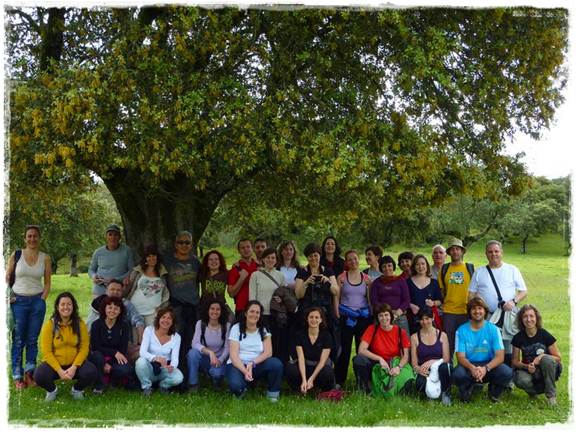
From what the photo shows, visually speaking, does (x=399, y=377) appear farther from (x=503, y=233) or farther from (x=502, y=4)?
(x=503, y=233)

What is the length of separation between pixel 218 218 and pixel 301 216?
728cm

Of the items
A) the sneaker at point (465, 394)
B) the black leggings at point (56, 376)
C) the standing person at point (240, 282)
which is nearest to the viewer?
the black leggings at point (56, 376)

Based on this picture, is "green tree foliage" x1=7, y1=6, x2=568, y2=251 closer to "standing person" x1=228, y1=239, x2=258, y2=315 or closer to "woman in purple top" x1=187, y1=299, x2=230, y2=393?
"standing person" x1=228, y1=239, x2=258, y2=315

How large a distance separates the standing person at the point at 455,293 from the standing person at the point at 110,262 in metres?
5.23

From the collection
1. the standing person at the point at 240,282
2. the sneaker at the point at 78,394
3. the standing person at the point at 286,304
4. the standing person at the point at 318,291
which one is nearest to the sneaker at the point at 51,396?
the sneaker at the point at 78,394

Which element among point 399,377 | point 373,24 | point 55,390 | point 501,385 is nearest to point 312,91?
point 373,24

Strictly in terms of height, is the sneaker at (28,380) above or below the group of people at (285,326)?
Answer: below

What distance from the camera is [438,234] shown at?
165ft

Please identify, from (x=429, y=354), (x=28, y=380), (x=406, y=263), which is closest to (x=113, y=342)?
(x=28, y=380)

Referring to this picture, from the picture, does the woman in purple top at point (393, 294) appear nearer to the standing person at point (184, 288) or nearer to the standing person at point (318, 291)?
the standing person at point (318, 291)

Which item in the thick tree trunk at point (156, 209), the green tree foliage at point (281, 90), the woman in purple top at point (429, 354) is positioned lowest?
the woman in purple top at point (429, 354)

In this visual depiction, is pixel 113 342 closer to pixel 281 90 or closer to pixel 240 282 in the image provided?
pixel 240 282

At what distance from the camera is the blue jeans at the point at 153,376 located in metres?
8.52

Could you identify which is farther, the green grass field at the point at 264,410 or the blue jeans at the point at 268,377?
the blue jeans at the point at 268,377
